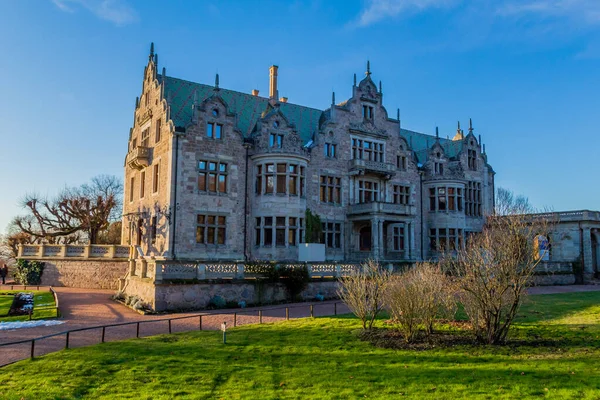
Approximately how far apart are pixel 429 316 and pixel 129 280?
63.4 ft

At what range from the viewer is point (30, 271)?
36.4 m

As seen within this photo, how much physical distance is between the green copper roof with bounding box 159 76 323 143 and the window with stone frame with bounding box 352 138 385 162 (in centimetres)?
375

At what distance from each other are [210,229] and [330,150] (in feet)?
38.7

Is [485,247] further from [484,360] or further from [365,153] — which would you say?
[365,153]

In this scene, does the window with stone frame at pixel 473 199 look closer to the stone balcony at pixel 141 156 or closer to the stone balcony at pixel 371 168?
the stone balcony at pixel 371 168

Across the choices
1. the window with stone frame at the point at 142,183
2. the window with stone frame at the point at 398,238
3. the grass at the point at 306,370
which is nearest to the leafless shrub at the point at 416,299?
the grass at the point at 306,370

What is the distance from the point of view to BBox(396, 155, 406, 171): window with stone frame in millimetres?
41062

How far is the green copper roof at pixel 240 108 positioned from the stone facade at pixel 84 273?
12.3m

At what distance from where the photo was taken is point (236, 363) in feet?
42.5

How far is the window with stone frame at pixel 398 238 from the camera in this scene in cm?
3956

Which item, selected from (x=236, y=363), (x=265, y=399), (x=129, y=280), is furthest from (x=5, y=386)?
(x=129, y=280)

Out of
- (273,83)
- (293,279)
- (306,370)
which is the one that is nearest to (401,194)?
(273,83)

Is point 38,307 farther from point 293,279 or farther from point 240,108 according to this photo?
point 240,108

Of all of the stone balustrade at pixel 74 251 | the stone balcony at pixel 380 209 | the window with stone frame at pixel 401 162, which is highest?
the window with stone frame at pixel 401 162
